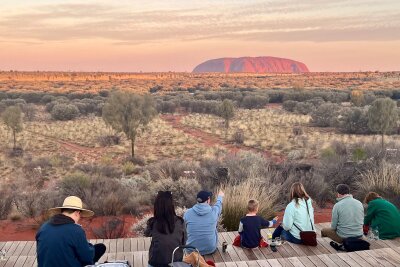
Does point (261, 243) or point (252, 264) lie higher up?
point (252, 264)

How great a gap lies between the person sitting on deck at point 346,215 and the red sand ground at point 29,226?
4093 millimetres

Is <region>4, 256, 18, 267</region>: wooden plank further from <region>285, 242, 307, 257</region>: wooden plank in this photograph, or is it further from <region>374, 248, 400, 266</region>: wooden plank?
<region>374, 248, 400, 266</region>: wooden plank

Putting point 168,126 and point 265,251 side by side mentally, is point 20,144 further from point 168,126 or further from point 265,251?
point 265,251

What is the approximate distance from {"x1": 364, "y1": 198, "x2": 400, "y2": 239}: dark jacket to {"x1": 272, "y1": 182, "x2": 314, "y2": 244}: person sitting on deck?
1175 mm

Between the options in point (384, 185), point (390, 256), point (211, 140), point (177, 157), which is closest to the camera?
point (390, 256)

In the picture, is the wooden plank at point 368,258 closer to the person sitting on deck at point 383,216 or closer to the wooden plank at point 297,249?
the wooden plank at point 297,249

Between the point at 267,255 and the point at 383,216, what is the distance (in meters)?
2.16

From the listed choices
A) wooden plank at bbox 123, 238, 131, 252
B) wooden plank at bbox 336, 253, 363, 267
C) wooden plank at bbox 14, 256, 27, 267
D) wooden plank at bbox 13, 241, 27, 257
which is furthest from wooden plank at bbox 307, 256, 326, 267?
wooden plank at bbox 13, 241, 27, 257

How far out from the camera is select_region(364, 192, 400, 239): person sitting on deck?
7.50m

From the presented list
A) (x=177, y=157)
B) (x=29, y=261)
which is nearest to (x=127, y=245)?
(x=29, y=261)

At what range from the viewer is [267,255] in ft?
22.5

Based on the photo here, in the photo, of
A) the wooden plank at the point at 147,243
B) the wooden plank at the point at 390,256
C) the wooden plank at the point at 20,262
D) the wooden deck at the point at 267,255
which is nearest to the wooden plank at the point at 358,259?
the wooden deck at the point at 267,255

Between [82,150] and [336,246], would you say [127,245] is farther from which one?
[82,150]

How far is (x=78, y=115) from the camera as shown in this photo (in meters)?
45.2
